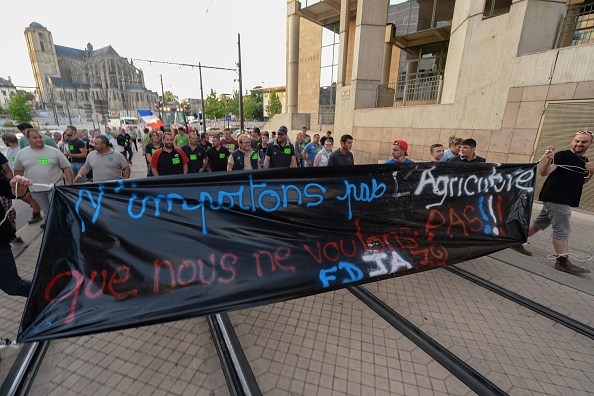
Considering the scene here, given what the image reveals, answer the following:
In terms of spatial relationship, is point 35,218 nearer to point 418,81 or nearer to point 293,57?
point 418,81

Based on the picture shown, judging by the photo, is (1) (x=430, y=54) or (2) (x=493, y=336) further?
(1) (x=430, y=54)

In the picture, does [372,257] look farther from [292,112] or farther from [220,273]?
[292,112]

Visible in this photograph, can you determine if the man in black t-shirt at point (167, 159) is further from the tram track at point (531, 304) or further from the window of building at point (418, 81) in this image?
the window of building at point (418, 81)

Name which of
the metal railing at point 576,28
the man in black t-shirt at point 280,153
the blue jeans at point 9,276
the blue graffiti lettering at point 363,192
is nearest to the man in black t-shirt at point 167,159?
the man in black t-shirt at point 280,153

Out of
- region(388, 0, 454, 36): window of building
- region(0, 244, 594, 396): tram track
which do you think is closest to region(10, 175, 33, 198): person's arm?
region(0, 244, 594, 396): tram track

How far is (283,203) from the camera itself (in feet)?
8.24

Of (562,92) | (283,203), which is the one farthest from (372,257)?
(562,92)

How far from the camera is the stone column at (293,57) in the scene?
17672 millimetres

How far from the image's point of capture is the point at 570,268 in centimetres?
397

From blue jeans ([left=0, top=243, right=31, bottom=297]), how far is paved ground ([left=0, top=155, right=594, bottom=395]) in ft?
1.29

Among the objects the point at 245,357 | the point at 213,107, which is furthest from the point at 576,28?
the point at 213,107

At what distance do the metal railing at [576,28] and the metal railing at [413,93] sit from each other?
3.17 metres

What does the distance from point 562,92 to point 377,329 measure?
23.4 ft

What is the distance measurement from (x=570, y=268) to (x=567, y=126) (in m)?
3.94
